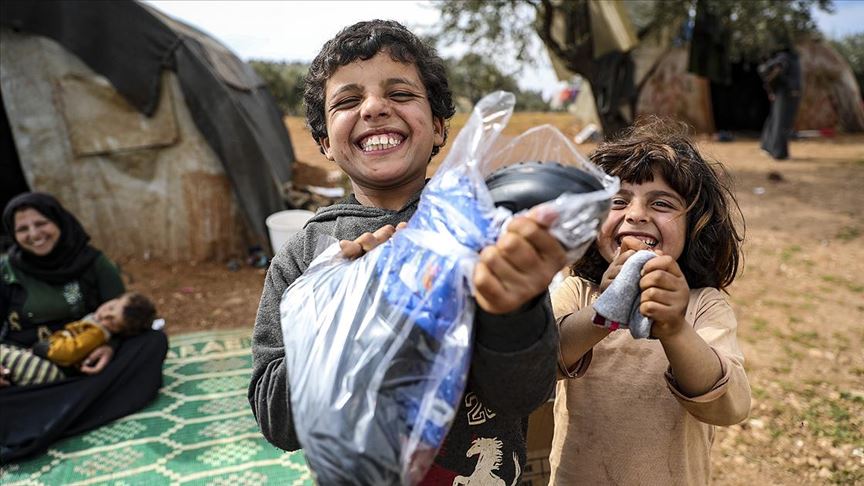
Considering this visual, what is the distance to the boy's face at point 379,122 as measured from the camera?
1229 millimetres

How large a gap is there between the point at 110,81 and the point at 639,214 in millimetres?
6427

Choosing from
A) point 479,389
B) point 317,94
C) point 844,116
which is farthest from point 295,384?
point 844,116

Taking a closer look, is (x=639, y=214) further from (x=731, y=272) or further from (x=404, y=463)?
(x=404, y=463)

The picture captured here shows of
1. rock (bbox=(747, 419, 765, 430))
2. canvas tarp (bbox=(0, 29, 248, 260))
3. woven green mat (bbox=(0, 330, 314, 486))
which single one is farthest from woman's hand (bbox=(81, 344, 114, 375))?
rock (bbox=(747, 419, 765, 430))

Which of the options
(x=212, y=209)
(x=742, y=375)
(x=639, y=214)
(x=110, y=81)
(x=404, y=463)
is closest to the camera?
(x=404, y=463)

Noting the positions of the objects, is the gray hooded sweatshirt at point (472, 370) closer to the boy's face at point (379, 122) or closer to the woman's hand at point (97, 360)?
the boy's face at point (379, 122)

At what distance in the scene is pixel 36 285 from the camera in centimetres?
372

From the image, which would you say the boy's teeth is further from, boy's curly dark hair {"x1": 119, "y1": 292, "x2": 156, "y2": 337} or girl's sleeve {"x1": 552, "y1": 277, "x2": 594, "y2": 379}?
boy's curly dark hair {"x1": 119, "y1": 292, "x2": 156, "y2": 337}

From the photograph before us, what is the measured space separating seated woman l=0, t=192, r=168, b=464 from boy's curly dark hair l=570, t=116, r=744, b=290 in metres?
3.41

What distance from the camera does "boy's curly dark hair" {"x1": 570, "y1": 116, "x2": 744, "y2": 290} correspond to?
55.6 inches

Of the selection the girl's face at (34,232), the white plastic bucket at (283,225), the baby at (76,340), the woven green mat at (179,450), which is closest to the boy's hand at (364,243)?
the woven green mat at (179,450)

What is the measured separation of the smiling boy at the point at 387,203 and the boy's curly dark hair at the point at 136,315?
301cm

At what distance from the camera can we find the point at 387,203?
1.33 metres

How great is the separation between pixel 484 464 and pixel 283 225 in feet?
15.7
